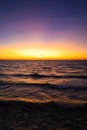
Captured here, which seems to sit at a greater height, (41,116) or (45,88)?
(41,116)

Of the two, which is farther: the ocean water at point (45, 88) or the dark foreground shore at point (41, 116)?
the ocean water at point (45, 88)

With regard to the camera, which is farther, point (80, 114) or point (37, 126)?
point (80, 114)

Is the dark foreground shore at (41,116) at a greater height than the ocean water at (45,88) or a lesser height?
greater

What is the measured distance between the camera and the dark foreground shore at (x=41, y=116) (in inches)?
192

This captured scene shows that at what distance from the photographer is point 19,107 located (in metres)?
6.98

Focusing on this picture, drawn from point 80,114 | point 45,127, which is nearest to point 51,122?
point 45,127

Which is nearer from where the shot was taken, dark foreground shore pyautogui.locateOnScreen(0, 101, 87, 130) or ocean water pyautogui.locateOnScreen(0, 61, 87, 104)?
dark foreground shore pyautogui.locateOnScreen(0, 101, 87, 130)

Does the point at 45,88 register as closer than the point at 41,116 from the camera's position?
No

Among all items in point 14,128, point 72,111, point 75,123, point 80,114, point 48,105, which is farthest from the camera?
point 48,105

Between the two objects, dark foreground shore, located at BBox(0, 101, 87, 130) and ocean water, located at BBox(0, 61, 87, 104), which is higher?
dark foreground shore, located at BBox(0, 101, 87, 130)

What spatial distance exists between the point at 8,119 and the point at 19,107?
5.22ft

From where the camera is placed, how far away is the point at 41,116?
579 cm

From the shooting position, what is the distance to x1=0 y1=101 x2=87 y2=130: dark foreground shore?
487 centimetres

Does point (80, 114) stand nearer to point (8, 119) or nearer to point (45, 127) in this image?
point (45, 127)
